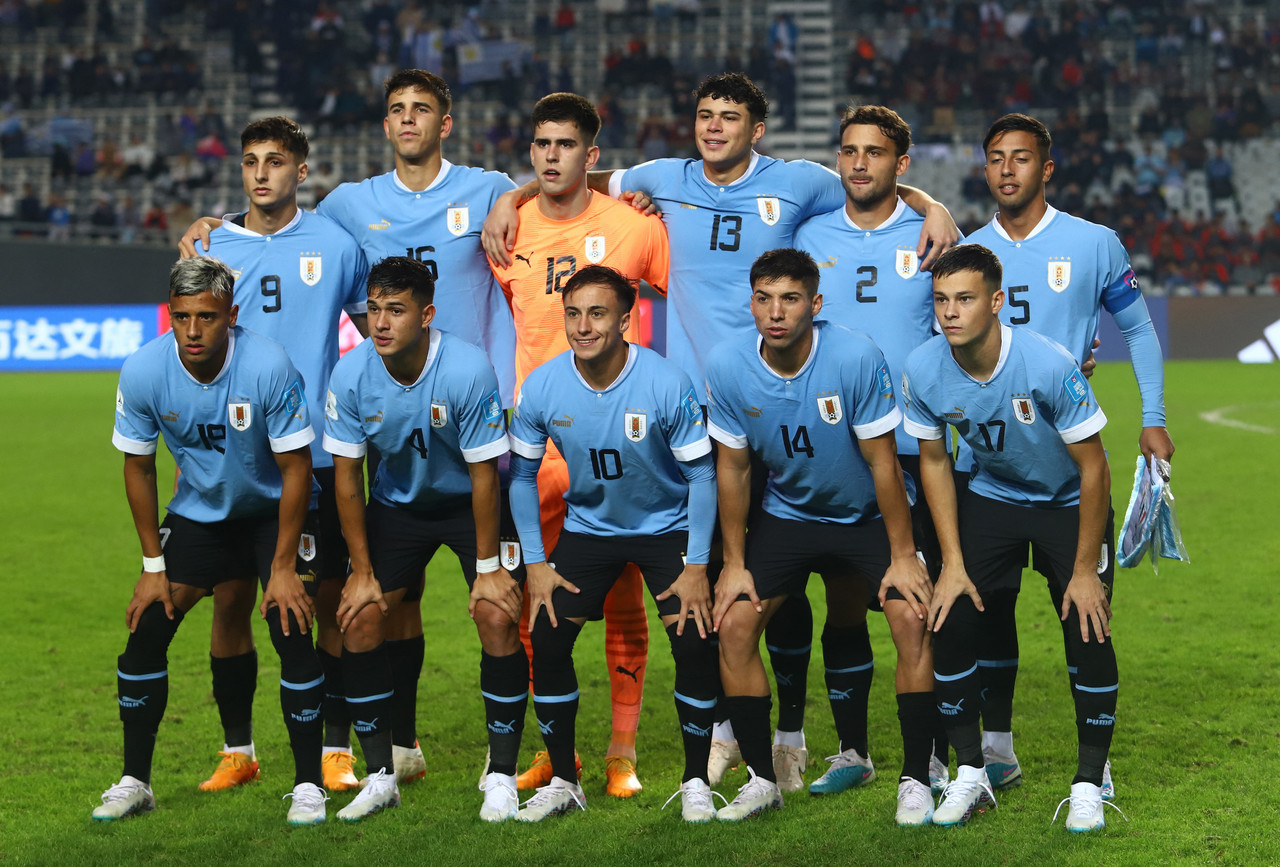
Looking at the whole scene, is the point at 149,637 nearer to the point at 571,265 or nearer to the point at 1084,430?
the point at 571,265

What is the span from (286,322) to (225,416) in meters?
0.60

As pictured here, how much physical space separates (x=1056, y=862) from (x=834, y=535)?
123cm

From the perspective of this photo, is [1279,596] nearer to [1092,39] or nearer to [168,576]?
[168,576]

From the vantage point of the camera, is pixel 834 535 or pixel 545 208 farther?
pixel 545 208

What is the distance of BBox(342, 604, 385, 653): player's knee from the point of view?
15.0 ft

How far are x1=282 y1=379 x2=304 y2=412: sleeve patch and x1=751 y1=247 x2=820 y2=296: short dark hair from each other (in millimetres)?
1561

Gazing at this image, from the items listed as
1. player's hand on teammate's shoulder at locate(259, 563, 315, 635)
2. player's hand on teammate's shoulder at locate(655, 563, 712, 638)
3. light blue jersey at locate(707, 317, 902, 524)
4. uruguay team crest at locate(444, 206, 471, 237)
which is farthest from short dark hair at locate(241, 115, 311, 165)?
player's hand on teammate's shoulder at locate(655, 563, 712, 638)

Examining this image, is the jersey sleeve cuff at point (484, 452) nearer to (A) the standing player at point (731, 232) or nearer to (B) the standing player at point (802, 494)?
(B) the standing player at point (802, 494)

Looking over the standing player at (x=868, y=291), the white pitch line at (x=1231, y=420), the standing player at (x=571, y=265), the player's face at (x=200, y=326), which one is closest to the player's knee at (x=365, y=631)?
the standing player at (x=571, y=265)

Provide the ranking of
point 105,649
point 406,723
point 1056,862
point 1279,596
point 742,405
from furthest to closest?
1. point 1279,596
2. point 105,649
3. point 406,723
4. point 742,405
5. point 1056,862

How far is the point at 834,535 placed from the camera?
15.0 feet

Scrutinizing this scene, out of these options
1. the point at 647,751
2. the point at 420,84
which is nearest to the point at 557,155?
the point at 420,84

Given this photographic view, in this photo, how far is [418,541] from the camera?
4.70m

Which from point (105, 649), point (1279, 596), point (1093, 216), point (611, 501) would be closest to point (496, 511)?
point (611, 501)
